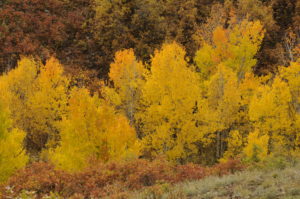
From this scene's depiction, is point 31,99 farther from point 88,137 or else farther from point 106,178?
point 106,178

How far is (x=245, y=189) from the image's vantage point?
8.77m

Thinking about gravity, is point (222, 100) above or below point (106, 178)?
above

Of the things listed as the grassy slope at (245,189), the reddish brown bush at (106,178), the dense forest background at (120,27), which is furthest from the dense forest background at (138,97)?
the grassy slope at (245,189)

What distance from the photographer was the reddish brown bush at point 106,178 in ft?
45.2

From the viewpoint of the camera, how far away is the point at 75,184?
14.0 meters

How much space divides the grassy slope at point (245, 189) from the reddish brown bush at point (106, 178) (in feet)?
10.7

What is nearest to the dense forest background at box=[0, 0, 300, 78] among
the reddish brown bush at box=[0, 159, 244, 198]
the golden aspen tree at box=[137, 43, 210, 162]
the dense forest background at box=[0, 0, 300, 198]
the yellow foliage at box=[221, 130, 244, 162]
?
the dense forest background at box=[0, 0, 300, 198]

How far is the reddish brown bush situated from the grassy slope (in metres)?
3.26

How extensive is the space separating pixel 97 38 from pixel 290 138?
96.4 ft

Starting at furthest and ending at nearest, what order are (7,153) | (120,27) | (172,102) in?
(120,27) → (172,102) → (7,153)

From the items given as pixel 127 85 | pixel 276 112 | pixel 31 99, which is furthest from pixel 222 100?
pixel 31 99

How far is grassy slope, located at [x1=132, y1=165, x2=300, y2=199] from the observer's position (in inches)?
319

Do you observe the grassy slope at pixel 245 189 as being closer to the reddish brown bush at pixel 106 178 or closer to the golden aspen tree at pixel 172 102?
the reddish brown bush at pixel 106 178

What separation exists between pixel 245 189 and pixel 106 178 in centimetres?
741
